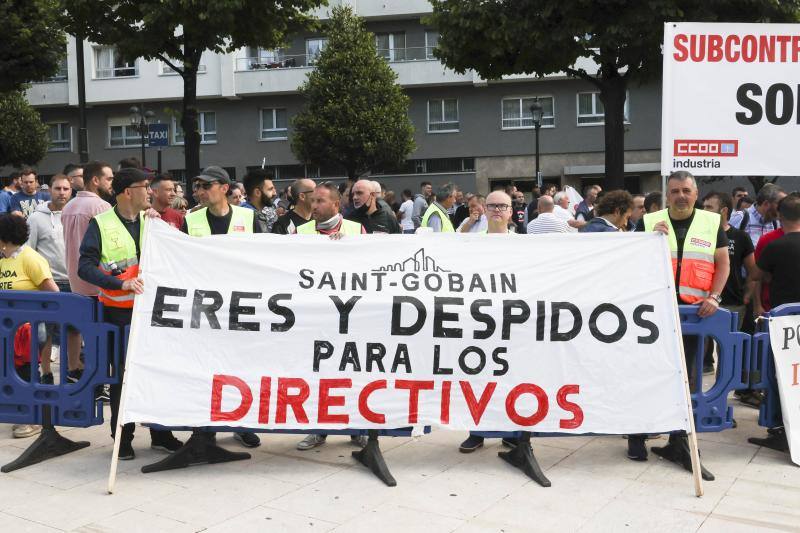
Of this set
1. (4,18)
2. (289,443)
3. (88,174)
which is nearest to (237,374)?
(289,443)

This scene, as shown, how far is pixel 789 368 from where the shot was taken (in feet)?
18.9

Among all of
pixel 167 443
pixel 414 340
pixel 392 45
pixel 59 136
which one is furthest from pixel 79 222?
pixel 59 136

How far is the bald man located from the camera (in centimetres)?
753

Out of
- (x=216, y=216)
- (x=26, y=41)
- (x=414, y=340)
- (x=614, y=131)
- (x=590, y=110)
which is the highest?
(x=26, y=41)

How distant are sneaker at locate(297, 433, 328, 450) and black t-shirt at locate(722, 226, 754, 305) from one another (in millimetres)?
4203

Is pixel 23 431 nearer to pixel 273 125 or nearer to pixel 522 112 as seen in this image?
pixel 522 112

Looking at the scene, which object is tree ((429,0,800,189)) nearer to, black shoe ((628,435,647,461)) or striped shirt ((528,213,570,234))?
striped shirt ((528,213,570,234))

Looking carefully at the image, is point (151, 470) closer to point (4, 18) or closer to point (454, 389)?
point (454, 389)

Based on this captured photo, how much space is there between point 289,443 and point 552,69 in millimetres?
15569

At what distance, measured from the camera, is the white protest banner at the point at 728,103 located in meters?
6.68

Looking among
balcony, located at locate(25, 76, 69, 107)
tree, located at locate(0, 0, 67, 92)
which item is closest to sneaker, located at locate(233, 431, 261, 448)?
tree, located at locate(0, 0, 67, 92)

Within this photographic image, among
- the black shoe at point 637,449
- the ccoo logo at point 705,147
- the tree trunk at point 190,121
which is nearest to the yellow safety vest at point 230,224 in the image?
the black shoe at point 637,449

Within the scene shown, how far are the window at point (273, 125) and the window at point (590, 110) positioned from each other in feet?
43.6

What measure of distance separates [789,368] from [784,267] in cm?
90
